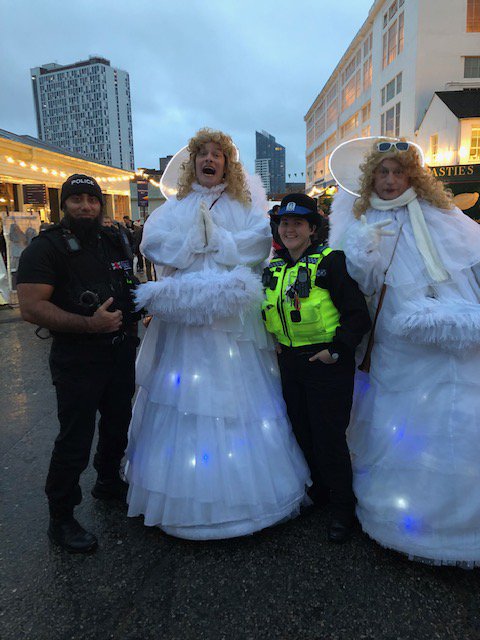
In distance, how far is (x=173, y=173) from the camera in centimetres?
318

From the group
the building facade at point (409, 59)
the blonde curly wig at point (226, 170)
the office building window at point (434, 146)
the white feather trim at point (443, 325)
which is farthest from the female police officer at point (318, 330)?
the building facade at point (409, 59)

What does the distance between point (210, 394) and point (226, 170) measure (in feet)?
4.86

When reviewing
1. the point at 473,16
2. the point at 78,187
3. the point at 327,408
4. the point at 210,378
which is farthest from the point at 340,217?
the point at 473,16

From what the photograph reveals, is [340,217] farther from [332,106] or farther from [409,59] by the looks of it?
[332,106]

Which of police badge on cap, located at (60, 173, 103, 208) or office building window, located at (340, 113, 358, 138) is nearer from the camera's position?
police badge on cap, located at (60, 173, 103, 208)

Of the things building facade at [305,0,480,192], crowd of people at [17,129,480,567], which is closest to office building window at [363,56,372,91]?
building facade at [305,0,480,192]

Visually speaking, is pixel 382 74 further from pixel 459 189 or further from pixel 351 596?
pixel 351 596

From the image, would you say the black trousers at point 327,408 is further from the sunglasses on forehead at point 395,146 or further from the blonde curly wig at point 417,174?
the sunglasses on forehead at point 395,146

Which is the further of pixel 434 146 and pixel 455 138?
pixel 434 146

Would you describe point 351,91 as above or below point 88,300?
above

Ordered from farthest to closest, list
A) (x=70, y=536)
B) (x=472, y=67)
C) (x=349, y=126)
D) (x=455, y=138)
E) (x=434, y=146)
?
(x=349, y=126)
(x=472, y=67)
(x=434, y=146)
(x=455, y=138)
(x=70, y=536)

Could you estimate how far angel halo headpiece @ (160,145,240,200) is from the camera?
124 inches

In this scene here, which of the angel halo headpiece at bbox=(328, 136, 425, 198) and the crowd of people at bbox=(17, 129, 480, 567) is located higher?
the angel halo headpiece at bbox=(328, 136, 425, 198)

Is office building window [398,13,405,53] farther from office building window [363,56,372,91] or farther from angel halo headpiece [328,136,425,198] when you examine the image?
angel halo headpiece [328,136,425,198]
